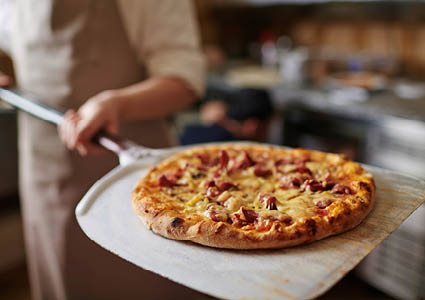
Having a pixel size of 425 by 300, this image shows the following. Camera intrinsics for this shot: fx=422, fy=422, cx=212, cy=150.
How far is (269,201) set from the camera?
83 centimetres

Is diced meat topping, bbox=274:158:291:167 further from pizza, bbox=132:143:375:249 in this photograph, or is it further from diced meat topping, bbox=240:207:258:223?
diced meat topping, bbox=240:207:258:223

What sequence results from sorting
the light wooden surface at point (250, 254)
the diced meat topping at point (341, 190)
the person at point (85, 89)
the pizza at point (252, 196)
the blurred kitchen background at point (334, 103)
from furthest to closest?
the blurred kitchen background at point (334, 103)
the person at point (85, 89)
the diced meat topping at point (341, 190)
the pizza at point (252, 196)
the light wooden surface at point (250, 254)

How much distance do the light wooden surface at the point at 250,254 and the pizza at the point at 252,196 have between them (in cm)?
2

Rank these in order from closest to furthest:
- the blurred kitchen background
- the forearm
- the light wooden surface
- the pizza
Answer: the light wooden surface < the pizza < the forearm < the blurred kitchen background

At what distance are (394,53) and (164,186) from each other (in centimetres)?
242

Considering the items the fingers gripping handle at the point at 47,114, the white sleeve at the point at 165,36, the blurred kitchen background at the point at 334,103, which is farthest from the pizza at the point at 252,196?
the blurred kitchen background at the point at 334,103

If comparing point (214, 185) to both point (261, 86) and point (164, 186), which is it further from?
point (261, 86)

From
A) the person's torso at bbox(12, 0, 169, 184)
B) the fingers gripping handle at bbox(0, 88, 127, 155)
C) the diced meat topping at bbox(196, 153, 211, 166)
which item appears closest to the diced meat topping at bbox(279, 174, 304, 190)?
the diced meat topping at bbox(196, 153, 211, 166)

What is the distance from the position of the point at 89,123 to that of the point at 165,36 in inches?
15.7

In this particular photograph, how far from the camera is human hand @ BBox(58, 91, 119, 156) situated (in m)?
1.06

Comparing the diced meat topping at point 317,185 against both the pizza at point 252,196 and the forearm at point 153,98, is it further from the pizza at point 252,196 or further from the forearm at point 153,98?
the forearm at point 153,98

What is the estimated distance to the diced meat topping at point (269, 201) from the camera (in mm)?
828

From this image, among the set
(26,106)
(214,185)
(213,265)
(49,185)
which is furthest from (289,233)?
(49,185)

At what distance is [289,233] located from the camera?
0.72 m
